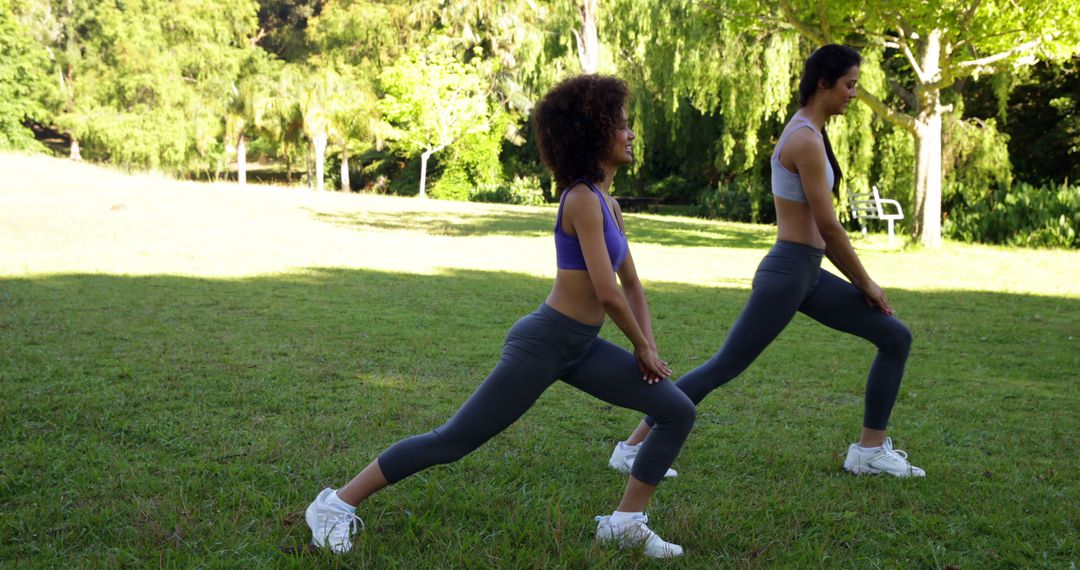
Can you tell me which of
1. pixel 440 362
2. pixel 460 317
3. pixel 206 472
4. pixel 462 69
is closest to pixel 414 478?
pixel 206 472

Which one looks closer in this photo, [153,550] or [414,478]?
[153,550]

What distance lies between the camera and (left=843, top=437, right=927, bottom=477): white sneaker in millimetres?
4621

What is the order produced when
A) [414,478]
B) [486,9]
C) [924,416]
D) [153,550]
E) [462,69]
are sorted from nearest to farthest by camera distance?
[153,550]
[414,478]
[924,416]
[462,69]
[486,9]

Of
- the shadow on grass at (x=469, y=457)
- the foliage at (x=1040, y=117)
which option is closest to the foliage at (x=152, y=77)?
the foliage at (x=1040, y=117)

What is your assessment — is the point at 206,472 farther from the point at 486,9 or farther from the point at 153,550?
the point at 486,9

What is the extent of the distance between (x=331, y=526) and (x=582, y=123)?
1736mm

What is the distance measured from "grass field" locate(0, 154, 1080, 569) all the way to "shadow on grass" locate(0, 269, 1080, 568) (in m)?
0.02

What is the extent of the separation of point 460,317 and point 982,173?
1598 centimetres

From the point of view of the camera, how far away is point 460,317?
9750mm

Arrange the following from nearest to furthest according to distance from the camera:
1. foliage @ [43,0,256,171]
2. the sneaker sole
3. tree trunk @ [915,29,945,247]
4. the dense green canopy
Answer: the sneaker sole < tree trunk @ [915,29,945,247] < the dense green canopy < foliage @ [43,0,256,171]

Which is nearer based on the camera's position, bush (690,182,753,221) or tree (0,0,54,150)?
bush (690,182,753,221)

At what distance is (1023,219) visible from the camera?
1812 centimetres

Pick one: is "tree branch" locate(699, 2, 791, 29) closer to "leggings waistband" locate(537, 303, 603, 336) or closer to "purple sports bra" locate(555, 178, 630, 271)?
"purple sports bra" locate(555, 178, 630, 271)

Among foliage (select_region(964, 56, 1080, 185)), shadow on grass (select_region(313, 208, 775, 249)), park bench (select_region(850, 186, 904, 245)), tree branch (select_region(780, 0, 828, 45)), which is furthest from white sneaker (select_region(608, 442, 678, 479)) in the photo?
foliage (select_region(964, 56, 1080, 185))
